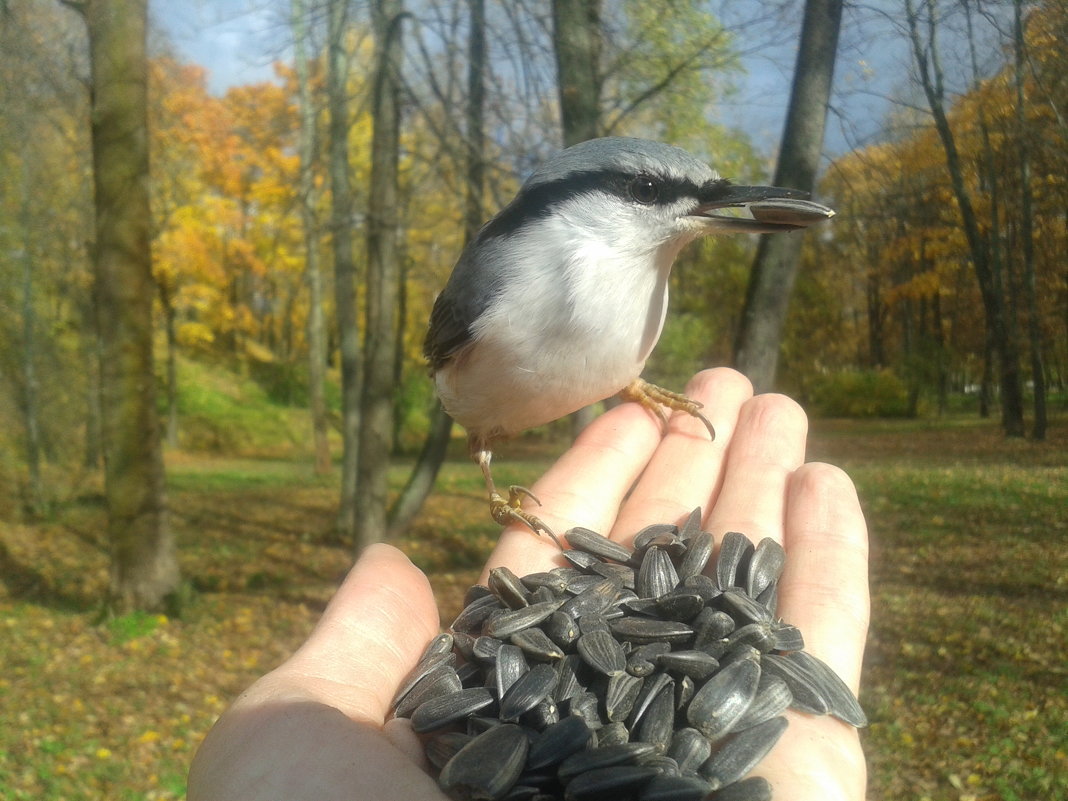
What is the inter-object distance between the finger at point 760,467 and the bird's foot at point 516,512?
0.50 m

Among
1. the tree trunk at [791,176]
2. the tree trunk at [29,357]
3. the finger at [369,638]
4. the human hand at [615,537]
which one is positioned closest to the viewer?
the human hand at [615,537]

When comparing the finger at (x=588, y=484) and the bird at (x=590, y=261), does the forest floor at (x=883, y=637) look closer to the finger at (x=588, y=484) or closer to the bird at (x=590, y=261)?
the finger at (x=588, y=484)

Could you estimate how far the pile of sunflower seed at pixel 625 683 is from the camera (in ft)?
4.35

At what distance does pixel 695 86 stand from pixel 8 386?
6190 millimetres

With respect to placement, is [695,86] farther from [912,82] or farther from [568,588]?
[568,588]

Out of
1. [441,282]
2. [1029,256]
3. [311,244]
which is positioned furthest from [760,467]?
[311,244]

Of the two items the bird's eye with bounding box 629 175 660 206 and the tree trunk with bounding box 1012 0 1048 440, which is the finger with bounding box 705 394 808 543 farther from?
the bird's eye with bounding box 629 175 660 206

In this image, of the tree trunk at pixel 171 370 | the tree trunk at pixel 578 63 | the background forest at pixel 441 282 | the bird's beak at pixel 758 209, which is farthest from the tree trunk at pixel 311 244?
the bird's beak at pixel 758 209

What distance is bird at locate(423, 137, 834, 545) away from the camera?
1.74 m

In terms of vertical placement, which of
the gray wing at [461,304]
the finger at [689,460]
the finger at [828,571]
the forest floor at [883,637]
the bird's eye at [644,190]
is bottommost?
the forest floor at [883,637]

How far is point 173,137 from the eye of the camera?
6820 mm

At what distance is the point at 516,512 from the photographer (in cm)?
216

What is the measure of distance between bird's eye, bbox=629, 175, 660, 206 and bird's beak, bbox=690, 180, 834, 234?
0.34 feet

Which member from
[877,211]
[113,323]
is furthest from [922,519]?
[113,323]
